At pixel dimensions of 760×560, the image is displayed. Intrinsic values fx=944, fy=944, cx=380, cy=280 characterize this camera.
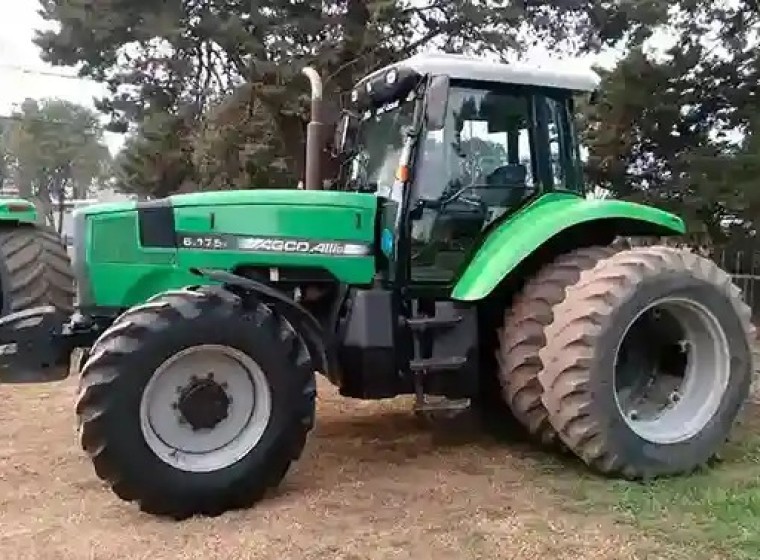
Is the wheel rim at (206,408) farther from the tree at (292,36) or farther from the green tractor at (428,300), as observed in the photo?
the tree at (292,36)

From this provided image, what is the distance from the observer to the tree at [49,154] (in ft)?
132

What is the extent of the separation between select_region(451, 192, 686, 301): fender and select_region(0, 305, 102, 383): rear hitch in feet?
6.08

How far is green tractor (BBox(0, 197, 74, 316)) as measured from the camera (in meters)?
5.70

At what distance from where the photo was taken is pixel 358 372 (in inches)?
179

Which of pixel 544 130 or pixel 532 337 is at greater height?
pixel 544 130

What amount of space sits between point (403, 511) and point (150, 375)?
1199 millimetres

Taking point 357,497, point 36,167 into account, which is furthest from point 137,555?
point 36,167

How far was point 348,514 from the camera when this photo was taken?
3936mm

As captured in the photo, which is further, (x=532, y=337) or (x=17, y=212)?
(x=17, y=212)

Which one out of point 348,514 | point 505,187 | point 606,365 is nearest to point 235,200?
point 505,187

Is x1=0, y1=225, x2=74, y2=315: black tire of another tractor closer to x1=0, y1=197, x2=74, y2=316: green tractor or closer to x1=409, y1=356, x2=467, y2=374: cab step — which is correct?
x1=0, y1=197, x2=74, y2=316: green tractor

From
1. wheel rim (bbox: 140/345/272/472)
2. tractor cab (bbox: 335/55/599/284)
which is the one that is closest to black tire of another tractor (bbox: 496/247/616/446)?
tractor cab (bbox: 335/55/599/284)

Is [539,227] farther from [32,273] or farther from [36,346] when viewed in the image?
[32,273]

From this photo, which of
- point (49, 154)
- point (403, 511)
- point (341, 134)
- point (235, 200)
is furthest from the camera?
point (49, 154)
